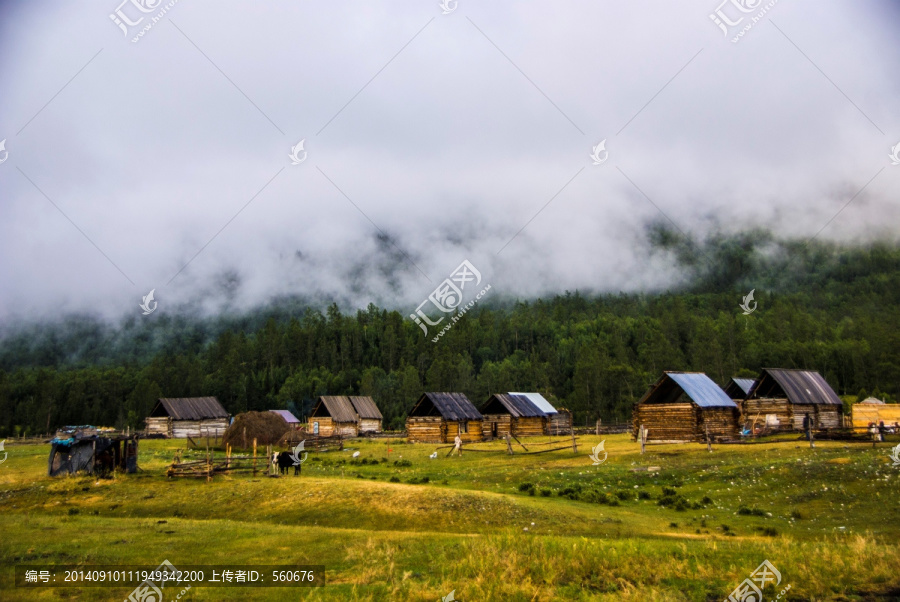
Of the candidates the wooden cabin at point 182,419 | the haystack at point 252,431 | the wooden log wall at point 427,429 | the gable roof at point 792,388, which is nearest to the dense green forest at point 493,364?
the wooden cabin at point 182,419

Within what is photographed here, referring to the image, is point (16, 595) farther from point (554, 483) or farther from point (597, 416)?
point (597, 416)

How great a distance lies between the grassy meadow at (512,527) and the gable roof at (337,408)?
42.9m

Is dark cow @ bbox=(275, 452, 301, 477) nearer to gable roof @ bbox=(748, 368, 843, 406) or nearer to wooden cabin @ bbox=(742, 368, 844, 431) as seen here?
wooden cabin @ bbox=(742, 368, 844, 431)

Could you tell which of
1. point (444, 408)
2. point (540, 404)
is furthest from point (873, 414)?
point (444, 408)

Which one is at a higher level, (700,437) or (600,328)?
(600,328)

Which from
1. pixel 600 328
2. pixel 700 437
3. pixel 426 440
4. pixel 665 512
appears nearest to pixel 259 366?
pixel 600 328

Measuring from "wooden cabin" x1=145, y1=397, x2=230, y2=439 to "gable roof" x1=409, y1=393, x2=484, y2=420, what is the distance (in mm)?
27387

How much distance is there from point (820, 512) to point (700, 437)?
23982 millimetres

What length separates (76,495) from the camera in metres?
28.6

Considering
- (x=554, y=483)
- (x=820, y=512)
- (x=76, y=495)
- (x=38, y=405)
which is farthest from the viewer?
(x=38, y=405)

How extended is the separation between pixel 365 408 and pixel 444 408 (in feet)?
82.3

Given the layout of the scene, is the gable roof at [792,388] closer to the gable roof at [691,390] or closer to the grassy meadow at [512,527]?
the gable roof at [691,390]

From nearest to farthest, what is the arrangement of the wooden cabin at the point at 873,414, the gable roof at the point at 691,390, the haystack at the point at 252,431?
1. the gable roof at the point at 691,390
2. the wooden cabin at the point at 873,414
3. the haystack at the point at 252,431

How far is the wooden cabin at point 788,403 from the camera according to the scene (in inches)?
1992
